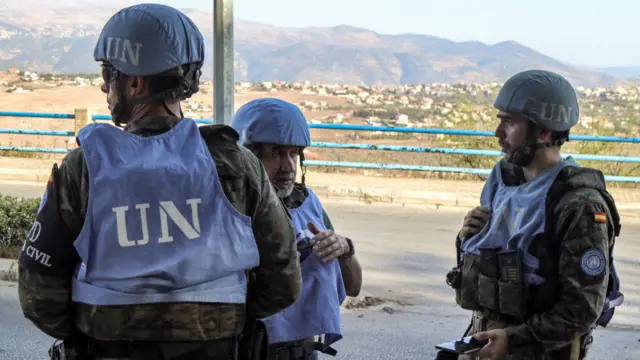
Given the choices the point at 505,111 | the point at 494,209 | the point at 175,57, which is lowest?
the point at 494,209

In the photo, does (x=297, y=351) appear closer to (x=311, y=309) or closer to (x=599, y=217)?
(x=311, y=309)

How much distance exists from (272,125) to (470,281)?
810 millimetres

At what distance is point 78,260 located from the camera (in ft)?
5.90

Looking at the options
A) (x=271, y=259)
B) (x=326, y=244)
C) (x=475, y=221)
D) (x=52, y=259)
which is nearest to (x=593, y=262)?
(x=475, y=221)

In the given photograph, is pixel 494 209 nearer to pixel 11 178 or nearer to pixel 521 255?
pixel 521 255

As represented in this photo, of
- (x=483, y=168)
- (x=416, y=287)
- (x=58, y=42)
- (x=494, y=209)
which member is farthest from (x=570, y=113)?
(x=58, y=42)

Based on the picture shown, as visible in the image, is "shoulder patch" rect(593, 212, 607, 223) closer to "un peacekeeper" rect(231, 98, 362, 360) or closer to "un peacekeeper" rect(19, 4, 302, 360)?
"un peacekeeper" rect(231, 98, 362, 360)

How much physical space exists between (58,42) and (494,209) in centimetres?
4906

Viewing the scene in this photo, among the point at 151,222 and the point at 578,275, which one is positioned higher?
the point at 151,222

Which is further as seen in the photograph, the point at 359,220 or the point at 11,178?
the point at 11,178

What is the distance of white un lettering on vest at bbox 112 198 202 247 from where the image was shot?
5.69ft

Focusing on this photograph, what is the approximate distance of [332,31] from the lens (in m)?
74.6

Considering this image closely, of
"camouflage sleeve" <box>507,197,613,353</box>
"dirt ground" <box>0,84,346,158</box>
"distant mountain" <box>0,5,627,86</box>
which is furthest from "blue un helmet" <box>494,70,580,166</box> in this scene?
"distant mountain" <box>0,5,627,86</box>

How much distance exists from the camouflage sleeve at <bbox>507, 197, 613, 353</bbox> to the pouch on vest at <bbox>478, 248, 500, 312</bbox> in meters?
0.15
